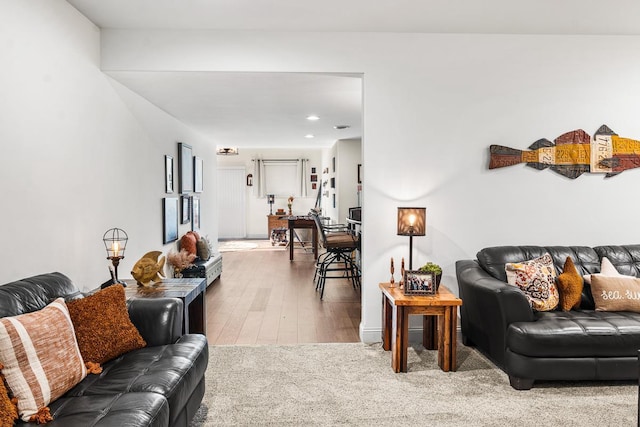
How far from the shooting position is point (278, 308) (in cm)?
481

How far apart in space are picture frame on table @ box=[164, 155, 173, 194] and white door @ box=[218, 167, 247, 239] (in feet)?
22.2

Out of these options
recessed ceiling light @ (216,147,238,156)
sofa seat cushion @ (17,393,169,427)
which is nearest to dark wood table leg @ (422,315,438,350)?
sofa seat cushion @ (17,393,169,427)

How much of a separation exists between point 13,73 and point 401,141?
267 cm

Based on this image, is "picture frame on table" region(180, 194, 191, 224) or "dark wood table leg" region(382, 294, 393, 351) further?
"picture frame on table" region(180, 194, 191, 224)

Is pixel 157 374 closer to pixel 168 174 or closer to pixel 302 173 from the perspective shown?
pixel 168 174

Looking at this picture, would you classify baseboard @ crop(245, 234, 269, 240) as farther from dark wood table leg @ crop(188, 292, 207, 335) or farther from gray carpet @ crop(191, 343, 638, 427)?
gray carpet @ crop(191, 343, 638, 427)

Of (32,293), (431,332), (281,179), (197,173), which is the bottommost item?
(431,332)

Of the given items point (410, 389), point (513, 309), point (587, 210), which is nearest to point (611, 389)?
point (513, 309)

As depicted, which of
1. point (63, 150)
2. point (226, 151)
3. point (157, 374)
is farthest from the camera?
Result: point (226, 151)

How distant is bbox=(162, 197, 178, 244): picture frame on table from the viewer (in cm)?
482

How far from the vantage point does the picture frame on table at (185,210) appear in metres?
5.57

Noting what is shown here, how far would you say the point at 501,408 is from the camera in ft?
8.29

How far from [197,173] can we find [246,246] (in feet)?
13.9

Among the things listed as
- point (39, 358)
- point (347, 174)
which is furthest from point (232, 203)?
point (39, 358)
